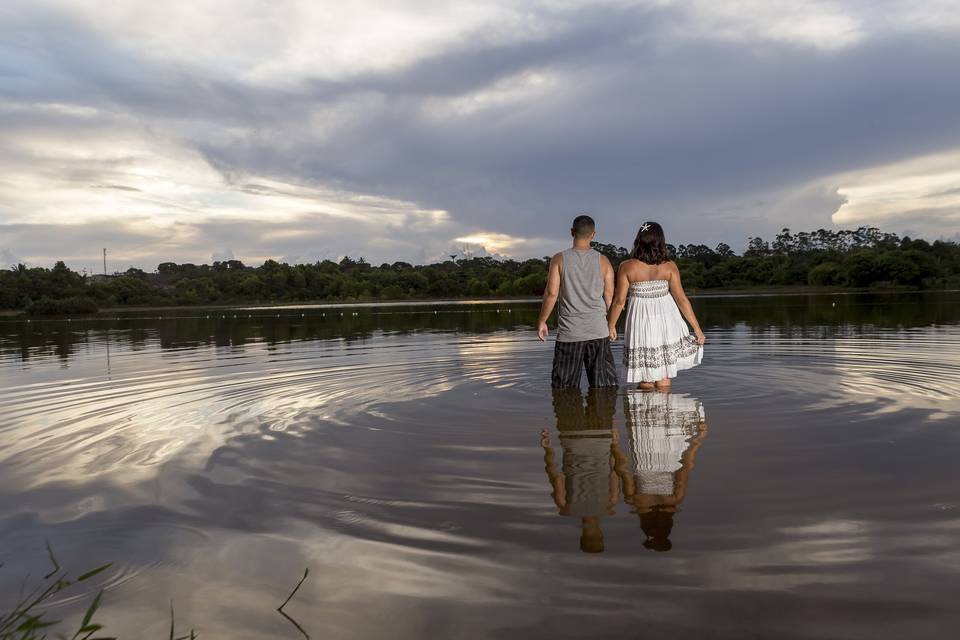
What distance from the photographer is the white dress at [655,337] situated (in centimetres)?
895

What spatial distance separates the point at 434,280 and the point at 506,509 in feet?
380

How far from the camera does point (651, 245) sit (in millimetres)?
8570

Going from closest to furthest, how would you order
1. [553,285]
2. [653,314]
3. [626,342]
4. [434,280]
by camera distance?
[553,285]
[653,314]
[626,342]
[434,280]

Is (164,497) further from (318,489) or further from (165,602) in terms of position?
(165,602)

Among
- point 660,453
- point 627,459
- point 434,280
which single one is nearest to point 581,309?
point 660,453

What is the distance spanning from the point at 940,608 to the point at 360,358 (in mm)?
13903

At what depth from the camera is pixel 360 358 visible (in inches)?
635

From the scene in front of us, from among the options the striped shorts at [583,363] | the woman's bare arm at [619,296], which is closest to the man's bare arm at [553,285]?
the striped shorts at [583,363]

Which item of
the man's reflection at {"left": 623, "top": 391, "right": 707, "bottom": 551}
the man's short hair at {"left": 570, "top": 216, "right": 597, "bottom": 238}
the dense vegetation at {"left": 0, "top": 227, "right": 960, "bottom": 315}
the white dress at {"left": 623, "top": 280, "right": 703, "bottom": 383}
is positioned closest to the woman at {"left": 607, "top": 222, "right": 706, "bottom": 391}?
the white dress at {"left": 623, "top": 280, "right": 703, "bottom": 383}

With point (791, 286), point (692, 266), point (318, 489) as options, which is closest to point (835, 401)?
point (318, 489)

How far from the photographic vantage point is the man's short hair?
8.44 metres

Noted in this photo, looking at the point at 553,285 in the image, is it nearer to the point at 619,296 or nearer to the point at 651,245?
the point at 619,296

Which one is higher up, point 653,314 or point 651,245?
point 651,245

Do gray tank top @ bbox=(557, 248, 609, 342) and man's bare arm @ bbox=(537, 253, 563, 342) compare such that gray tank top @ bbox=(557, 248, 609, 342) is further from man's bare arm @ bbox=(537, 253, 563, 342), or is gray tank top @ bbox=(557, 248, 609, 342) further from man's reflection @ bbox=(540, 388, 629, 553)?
man's reflection @ bbox=(540, 388, 629, 553)
